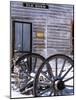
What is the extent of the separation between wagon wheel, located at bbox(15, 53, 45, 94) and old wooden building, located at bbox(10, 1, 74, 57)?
0.09 m

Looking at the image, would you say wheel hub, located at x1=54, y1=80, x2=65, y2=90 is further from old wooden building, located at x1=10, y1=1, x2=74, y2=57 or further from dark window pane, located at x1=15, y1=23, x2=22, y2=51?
dark window pane, located at x1=15, y1=23, x2=22, y2=51

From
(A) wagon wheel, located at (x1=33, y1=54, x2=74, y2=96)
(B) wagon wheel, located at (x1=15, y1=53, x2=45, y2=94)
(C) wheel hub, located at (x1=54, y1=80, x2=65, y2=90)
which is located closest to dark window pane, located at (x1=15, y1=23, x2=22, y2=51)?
(B) wagon wheel, located at (x1=15, y1=53, x2=45, y2=94)

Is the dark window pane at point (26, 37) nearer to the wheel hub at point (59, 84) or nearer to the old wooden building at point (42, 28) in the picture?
the old wooden building at point (42, 28)

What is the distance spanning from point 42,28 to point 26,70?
0.48 m

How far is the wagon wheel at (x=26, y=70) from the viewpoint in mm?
2432

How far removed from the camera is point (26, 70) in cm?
244

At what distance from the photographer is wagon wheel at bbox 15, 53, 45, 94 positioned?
7.98 ft

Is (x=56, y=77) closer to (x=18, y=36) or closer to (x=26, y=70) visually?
(x=26, y=70)

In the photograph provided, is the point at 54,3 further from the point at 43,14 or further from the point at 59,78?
the point at 59,78

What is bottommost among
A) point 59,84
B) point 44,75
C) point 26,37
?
point 59,84

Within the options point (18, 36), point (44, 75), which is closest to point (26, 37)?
point (18, 36)

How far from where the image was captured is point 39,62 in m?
2.48
